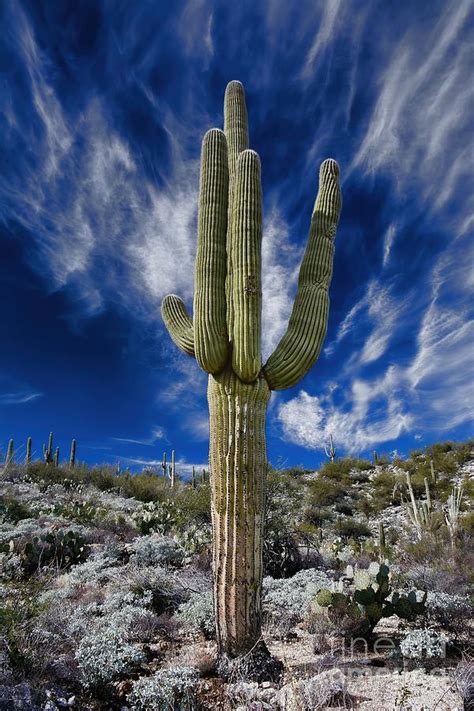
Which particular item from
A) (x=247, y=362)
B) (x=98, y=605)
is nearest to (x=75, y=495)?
(x=98, y=605)

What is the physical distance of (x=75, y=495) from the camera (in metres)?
16.8

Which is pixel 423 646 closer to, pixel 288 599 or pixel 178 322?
pixel 288 599

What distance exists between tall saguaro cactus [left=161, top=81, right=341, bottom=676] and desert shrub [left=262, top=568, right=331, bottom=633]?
1.39 metres

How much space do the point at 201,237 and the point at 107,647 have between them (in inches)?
167

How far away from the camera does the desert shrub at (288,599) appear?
19.5 feet

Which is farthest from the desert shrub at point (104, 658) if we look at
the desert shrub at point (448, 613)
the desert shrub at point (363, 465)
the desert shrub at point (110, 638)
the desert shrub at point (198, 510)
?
the desert shrub at point (363, 465)

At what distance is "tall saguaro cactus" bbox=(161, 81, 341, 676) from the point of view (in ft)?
15.5

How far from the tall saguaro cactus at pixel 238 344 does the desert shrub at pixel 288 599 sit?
1.39 meters

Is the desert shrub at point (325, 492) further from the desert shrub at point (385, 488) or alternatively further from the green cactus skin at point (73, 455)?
the green cactus skin at point (73, 455)

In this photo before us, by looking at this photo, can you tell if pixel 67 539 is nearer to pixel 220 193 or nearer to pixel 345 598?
pixel 345 598

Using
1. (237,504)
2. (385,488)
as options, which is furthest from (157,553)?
(385,488)

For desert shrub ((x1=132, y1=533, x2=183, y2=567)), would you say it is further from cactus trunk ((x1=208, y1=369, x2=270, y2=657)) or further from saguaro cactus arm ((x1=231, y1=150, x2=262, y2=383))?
saguaro cactus arm ((x1=231, y1=150, x2=262, y2=383))

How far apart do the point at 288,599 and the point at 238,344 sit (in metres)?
3.52

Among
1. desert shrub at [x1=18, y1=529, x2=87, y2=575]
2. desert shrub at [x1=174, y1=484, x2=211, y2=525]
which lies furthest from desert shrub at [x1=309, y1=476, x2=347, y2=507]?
desert shrub at [x1=18, y1=529, x2=87, y2=575]
